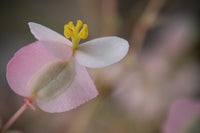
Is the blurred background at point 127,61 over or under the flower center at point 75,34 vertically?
under

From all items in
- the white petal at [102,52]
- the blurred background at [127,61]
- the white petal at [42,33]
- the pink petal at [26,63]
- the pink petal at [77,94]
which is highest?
the white petal at [42,33]

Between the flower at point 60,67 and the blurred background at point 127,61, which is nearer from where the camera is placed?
the flower at point 60,67

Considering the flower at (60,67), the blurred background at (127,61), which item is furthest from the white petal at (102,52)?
the blurred background at (127,61)

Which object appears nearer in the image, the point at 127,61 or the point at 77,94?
the point at 77,94

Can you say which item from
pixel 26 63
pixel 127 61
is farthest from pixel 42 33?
pixel 127 61

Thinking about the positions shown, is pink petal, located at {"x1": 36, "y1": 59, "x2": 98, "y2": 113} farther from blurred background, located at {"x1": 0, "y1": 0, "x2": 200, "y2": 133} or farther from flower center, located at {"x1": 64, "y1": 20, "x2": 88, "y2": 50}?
blurred background, located at {"x1": 0, "y1": 0, "x2": 200, "y2": 133}

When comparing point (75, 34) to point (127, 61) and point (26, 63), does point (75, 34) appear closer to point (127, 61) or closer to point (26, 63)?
point (26, 63)

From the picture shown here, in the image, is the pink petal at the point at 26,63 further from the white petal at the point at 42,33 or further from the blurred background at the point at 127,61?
the blurred background at the point at 127,61

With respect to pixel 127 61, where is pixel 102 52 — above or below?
above
